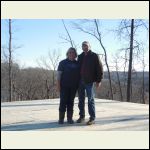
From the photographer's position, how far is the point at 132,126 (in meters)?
5.37

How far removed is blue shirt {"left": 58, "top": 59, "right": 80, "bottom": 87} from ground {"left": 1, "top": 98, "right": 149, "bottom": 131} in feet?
2.24

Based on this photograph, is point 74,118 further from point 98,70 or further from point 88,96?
point 98,70

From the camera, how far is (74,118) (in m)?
6.30

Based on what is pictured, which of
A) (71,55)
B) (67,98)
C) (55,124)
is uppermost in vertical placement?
(71,55)

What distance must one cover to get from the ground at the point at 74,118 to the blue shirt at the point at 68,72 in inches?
26.8

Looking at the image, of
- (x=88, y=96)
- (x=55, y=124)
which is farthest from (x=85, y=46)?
(x=55, y=124)

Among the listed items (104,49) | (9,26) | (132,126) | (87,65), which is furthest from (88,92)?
(104,49)

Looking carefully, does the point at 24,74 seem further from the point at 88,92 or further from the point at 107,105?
the point at 88,92

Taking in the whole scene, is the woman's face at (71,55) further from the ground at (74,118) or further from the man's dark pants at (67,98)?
the ground at (74,118)

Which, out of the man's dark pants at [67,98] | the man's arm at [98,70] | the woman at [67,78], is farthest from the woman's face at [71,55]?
the man's dark pants at [67,98]

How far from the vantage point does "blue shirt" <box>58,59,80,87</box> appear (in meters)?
5.63

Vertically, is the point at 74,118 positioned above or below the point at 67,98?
below

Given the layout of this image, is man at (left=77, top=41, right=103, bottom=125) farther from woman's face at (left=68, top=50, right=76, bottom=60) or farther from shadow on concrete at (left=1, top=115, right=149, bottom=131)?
shadow on concrete at (left=1, top=115, right=149, bottom=131)

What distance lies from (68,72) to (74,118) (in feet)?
3.51
